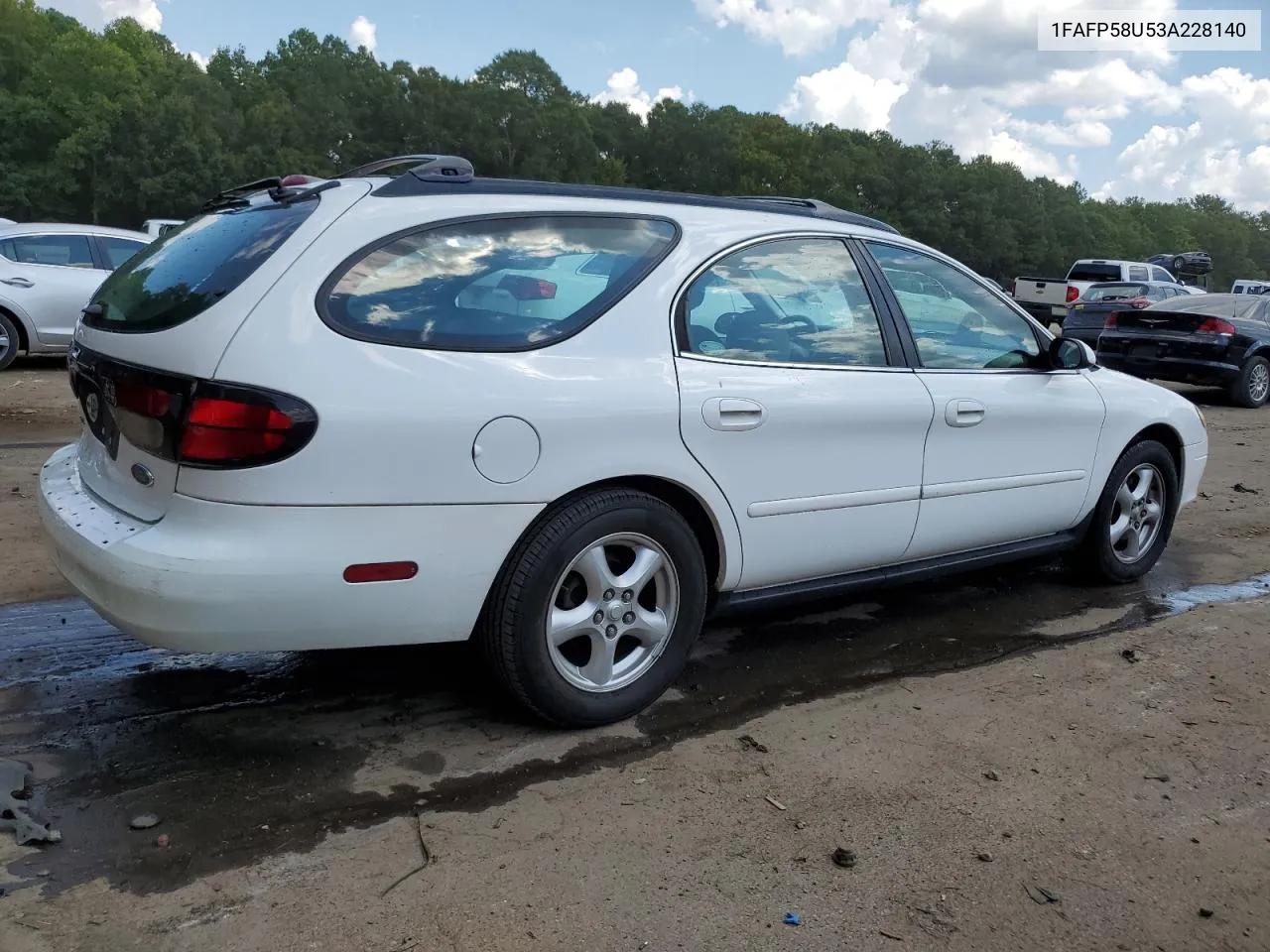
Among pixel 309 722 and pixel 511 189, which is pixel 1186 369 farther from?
pixel 309 722

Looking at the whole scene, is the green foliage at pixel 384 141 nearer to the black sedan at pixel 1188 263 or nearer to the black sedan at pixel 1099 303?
the black sedan at pixel 1188 263

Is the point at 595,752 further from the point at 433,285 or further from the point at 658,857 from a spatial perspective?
the point at 433,285

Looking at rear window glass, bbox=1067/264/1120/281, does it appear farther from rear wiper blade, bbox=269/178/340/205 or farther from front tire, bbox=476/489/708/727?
rear wiper blade, bbox=269/178/340/205

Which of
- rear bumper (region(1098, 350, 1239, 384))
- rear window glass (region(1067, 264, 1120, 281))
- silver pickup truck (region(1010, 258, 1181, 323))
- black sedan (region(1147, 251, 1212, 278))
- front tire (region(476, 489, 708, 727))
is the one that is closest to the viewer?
front tire (region(476, 489, 708, 727))

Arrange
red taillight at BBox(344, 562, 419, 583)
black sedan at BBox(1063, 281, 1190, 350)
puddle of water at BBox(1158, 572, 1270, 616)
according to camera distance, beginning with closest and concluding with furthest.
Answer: red taillight at BBox(344, 562, 419, 583)
puddle of water at BBox(1158, 572, 1270, 616)
black sedan at BBox(1063, 281, 1190, 350)

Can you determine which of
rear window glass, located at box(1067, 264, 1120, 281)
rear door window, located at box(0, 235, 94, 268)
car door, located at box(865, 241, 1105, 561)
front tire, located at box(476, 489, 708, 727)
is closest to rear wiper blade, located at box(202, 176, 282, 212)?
front tire, located at box(476, 489, 708, 727)

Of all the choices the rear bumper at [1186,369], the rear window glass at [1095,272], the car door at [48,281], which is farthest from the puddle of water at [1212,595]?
the rear window glass at [1095,272]

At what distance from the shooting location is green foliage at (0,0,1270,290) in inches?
1991

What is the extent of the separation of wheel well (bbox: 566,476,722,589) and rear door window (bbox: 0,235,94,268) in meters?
9.84

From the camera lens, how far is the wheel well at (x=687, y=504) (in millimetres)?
3252

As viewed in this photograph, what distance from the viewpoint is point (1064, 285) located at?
79.2ft

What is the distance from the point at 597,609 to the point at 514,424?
0.65 meters

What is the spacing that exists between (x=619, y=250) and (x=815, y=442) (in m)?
0.92

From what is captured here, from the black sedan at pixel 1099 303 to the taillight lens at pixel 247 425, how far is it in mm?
16135
